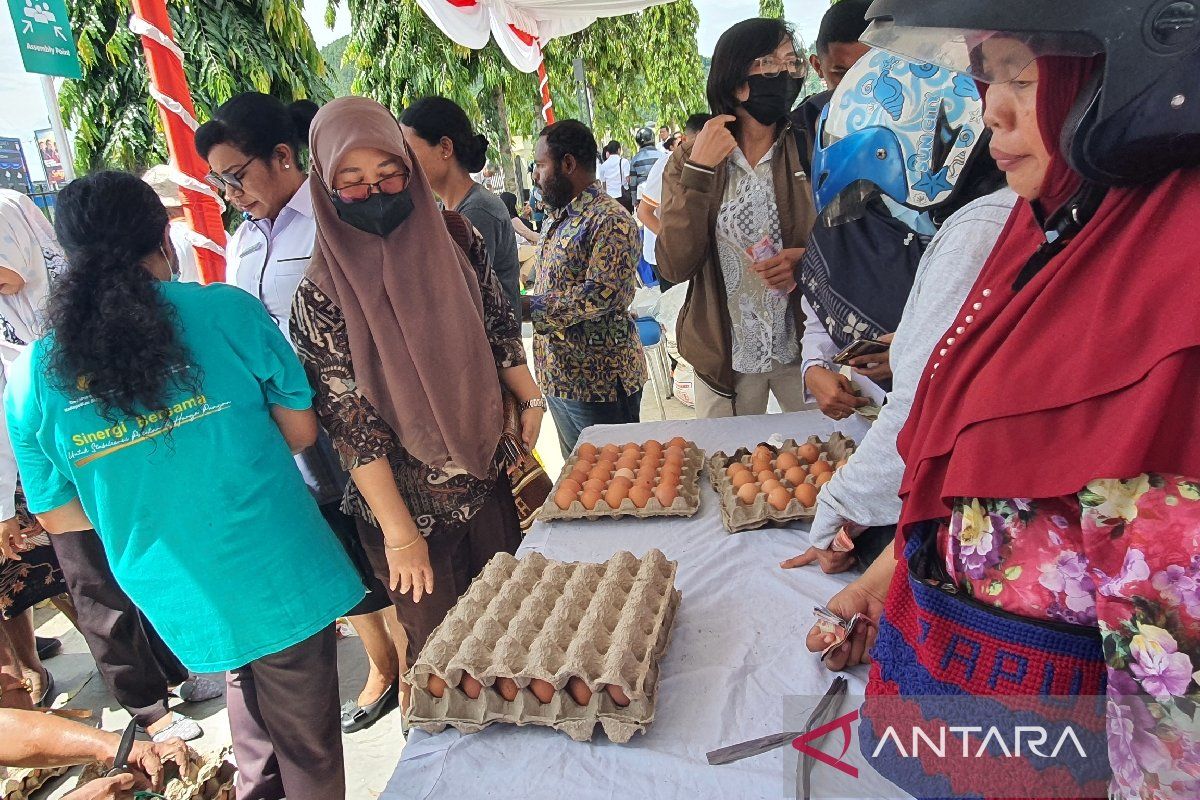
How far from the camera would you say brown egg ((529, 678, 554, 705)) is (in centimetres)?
123

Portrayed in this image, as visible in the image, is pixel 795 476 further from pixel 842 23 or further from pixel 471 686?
pixel 842 23

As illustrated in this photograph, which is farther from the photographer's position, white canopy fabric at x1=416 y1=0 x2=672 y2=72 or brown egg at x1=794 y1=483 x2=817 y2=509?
white canopy fabric at x1=416 y1=0 x2=672 y2=72

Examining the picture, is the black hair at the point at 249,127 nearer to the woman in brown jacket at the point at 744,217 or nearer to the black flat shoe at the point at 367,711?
the woman in brown jacket at the point at 744,217

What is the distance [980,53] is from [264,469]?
1611 mm

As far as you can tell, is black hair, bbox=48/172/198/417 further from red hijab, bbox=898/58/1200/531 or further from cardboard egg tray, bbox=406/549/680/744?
red hijab, bbox=898/58/1200/531

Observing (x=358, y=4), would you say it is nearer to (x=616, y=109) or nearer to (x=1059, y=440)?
(x=616, y=109)

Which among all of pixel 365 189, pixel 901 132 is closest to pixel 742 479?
pixel 901 132

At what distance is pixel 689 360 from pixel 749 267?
42 cm

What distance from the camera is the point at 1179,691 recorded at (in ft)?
2.14

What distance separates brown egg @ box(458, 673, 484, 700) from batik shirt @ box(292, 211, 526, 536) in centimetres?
67

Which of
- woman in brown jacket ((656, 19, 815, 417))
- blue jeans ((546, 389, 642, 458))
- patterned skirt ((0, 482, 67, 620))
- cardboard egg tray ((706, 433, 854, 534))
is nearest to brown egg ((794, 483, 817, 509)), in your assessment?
cardboard egg tray ((706, 433, 854, 534))

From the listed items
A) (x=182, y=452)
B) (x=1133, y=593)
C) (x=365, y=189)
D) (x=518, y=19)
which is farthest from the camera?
(x=518, y=19)

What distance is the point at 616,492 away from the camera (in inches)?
76.4

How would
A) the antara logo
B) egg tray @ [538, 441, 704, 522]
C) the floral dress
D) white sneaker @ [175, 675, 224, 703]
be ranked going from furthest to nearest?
white sneaker @ [175, 675, 224, 703]
egg tray @ [538, 441, 704, 522]
the antara logo
the floral dress
